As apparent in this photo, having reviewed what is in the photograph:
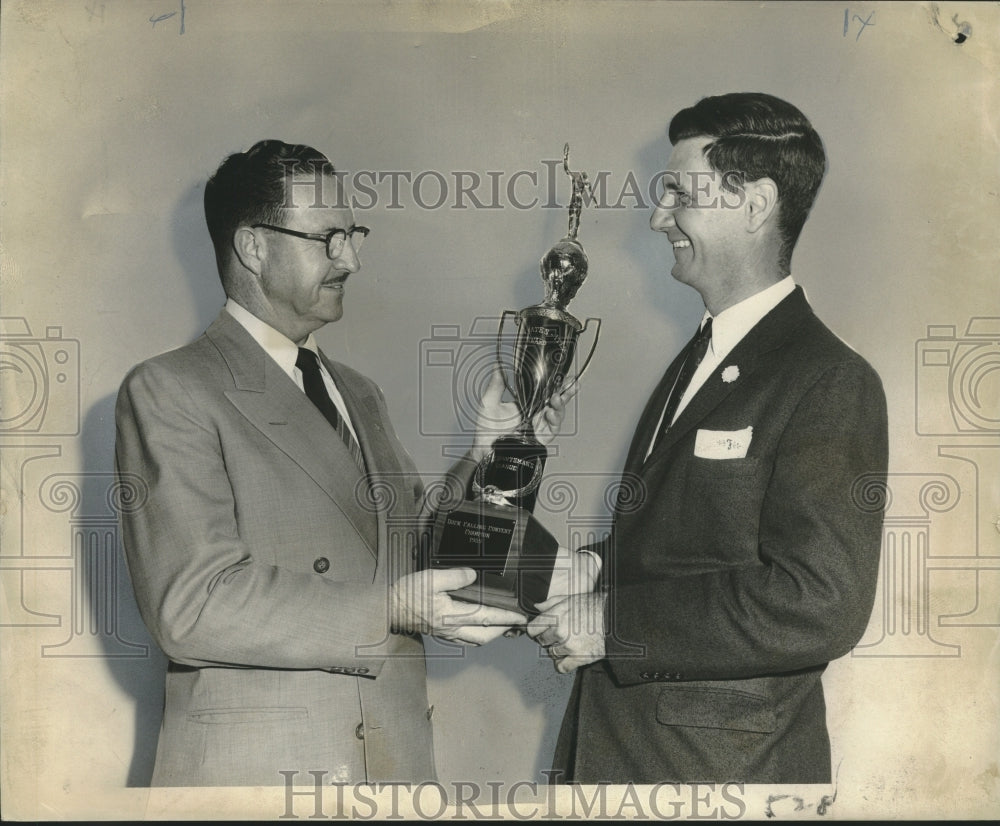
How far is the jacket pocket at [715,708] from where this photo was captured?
267cm

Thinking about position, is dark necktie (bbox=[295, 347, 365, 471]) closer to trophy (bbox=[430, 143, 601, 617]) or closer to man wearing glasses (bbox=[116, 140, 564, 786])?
man wearing glasses (bbox=[116, 140, 564, 786])

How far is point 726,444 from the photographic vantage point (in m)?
2.68

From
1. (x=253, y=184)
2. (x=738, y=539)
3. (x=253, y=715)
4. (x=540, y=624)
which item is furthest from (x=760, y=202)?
(x=253, y=715)

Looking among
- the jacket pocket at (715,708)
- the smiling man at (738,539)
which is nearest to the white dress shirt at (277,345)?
the smiling man at (738,539)

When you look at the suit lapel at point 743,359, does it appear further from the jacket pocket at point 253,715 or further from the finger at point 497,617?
the jacket pocket at point 253,715

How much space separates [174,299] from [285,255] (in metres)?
0.36

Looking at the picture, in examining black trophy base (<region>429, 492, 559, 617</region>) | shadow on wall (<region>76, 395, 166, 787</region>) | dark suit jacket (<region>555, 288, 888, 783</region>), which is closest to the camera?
dark suit jacket (<region>555, 288, 888, 783</region>)

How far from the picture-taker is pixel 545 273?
2.94 metres

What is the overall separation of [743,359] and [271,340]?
118cm

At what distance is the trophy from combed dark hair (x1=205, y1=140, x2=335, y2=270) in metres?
0.66

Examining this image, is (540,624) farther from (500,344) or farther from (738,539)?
(500,344)

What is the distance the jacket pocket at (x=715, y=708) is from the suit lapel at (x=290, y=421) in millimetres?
820

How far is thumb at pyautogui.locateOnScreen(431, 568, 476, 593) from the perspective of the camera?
2766 mm

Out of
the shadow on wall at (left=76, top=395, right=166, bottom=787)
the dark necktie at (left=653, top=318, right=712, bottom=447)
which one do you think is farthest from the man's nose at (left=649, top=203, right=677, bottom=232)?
the shadow on wall at (left=76, top=395, right=166, bottom=787)
